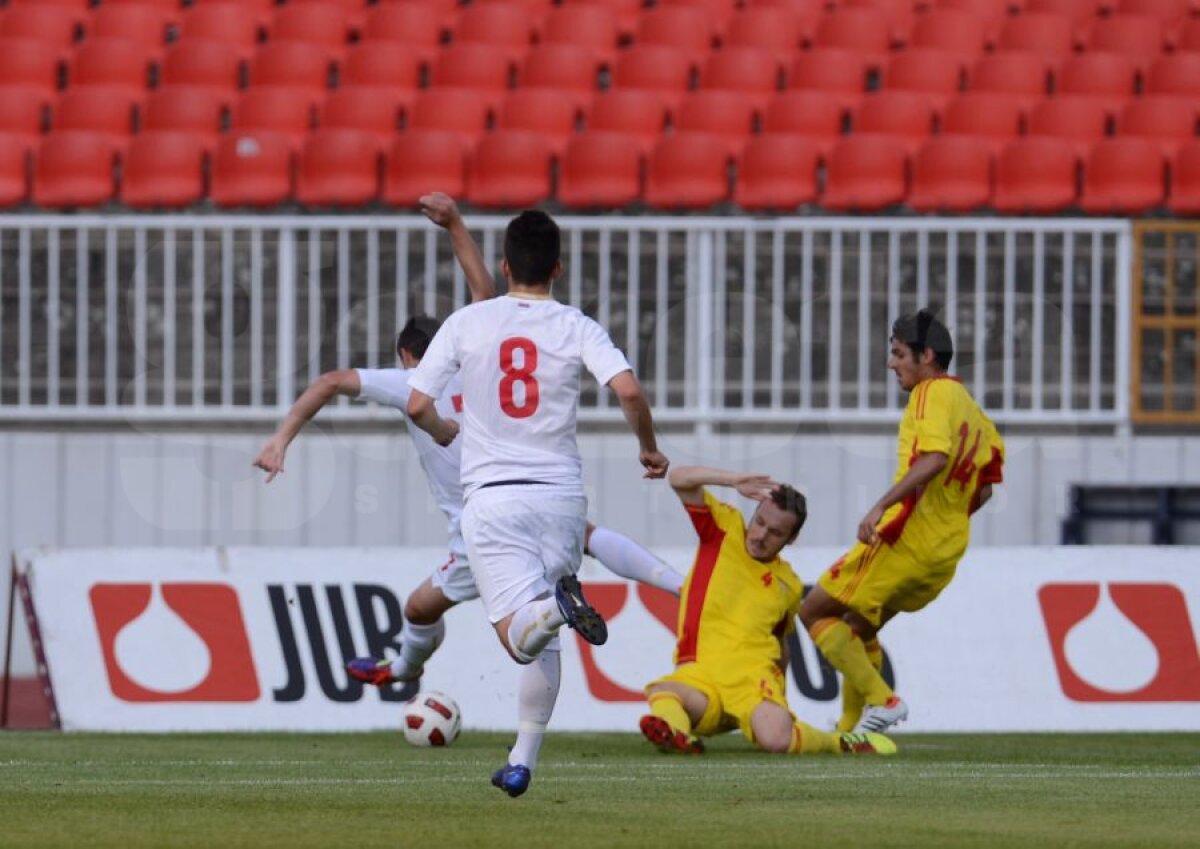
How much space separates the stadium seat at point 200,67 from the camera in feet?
53.7

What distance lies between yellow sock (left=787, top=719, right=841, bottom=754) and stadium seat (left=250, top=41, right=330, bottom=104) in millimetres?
8183

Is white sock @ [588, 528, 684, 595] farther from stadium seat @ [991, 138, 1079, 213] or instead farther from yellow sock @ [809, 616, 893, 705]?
stadium seat @ [991, 138, 1079, 213]

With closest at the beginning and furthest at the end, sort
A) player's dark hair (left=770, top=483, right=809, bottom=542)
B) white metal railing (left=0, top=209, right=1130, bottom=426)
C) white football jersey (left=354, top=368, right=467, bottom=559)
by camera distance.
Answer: player's dark hair (left=770, top=483, right=809, bottom=542) → white football jersey (left=354, top=368, right=467, bottom=559) → white metal railing (left=0, top=209, right=1130, bottom=426)

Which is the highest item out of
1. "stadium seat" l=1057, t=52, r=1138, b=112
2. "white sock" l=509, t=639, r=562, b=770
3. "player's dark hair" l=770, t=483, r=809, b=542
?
"stadium seat" l=1057, t=52, r=1138, b=112

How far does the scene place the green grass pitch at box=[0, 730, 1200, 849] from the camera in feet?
19.4

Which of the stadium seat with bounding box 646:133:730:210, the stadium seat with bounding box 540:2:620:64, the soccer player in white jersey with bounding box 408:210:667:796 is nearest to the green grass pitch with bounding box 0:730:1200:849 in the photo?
the soccer player in white jersey with bounding box 408:210:667:796

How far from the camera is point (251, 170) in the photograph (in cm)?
1487

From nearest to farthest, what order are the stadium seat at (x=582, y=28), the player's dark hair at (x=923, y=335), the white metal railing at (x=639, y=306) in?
the player's dark hair at (x=923, y=335) < the white metal railing at (x=639, y=306) < the stadium seat at (x=582, y=28)

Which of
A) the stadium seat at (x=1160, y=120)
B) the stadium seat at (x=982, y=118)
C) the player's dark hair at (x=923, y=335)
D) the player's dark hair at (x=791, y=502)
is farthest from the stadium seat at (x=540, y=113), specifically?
the player's dark hair at (x=791, y=502)

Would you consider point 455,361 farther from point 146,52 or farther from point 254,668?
point 146,52

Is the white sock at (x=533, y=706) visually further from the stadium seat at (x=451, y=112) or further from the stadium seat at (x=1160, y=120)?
the stadium seat at (x=1160, y=120)

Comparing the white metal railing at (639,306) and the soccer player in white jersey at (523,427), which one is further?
the white metal railing at (639,306)

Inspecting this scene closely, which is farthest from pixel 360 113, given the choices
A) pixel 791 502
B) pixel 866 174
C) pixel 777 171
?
pixel 791 502

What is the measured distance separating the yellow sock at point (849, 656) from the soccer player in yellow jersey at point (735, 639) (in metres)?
0.16
